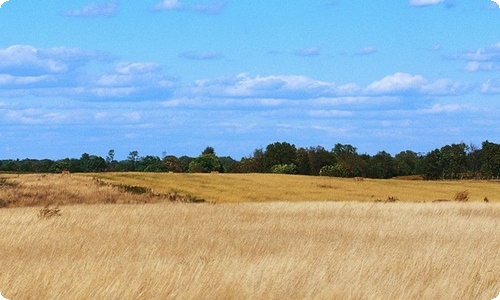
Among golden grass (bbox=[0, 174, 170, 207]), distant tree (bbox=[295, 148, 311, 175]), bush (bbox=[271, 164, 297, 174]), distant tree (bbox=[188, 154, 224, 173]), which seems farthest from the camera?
distant tree (bbox=[295, 148, 311, 175])

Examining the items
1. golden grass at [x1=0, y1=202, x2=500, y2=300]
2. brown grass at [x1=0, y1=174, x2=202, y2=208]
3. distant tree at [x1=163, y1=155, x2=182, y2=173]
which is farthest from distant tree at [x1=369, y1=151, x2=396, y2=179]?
golden grass at [x1=0, y1=202, x2=500, y2=300]

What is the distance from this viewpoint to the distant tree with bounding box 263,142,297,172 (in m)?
53.7

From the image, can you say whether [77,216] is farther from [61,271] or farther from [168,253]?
[61,271]

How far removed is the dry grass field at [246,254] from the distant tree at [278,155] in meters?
29.2

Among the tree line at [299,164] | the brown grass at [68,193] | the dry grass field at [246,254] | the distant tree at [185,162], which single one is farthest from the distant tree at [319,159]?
the dry grass field at [246,254]

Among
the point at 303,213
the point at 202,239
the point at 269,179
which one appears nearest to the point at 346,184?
the point at 269,179

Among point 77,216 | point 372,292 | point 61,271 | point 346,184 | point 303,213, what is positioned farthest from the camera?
point 346,184

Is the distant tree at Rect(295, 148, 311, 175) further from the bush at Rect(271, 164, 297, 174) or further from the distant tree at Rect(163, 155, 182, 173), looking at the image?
the distant tree at Rect(163, 155, 182, 173)

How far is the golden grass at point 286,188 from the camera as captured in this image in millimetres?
34469

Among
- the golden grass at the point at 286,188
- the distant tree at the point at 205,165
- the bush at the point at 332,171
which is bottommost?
the golden grass at the point at 286,188

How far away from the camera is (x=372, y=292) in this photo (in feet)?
31.6

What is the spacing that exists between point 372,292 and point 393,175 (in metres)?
58.4

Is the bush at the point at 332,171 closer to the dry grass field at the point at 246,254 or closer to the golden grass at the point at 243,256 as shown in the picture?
the dry grass field at the point at 246,254

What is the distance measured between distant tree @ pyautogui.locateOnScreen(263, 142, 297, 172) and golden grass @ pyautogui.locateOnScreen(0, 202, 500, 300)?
103 feet
